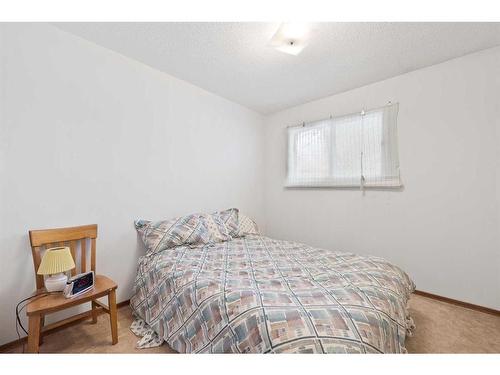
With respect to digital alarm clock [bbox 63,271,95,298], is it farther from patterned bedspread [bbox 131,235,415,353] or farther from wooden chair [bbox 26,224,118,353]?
patterned bedspread [bbox 131,235,415,353]

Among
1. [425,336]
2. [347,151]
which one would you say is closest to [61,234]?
[425,336]

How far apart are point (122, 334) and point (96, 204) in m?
1.11

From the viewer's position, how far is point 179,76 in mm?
2705

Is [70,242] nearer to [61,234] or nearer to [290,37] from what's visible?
[61,234]

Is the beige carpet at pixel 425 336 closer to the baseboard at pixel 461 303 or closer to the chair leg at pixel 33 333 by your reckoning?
the baseboard at pixel 461 303

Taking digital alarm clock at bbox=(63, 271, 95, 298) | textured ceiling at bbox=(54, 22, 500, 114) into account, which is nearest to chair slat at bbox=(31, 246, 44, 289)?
digital alarm clock at bbox=(63, 271, 95, 298)

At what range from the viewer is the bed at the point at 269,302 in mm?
1061

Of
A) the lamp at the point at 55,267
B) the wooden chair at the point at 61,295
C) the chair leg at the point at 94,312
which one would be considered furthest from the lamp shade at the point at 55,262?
the chair leg at the point at 94,312

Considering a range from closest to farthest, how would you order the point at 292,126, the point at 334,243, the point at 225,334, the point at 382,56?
1. the point at 225,334
2. the point at 382,56
3. the point at 334,243
4. the point at 292,126

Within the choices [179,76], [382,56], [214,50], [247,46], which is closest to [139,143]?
[179,76]

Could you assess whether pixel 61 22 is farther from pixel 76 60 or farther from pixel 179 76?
pixel 179 76

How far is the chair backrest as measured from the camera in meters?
1.67

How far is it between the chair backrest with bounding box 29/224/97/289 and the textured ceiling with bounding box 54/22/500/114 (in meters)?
1.66

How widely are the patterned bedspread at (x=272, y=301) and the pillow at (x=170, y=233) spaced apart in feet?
0.41
